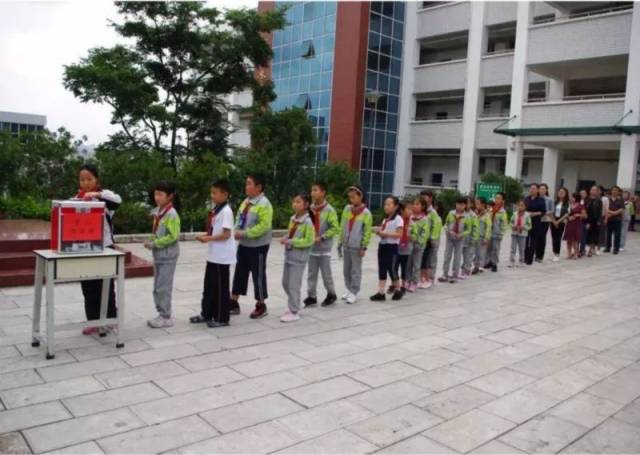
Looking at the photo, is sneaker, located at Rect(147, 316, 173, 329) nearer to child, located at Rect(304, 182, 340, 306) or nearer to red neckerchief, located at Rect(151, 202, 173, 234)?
red neckerchief, located at Rect(151, 202, 173, 234)

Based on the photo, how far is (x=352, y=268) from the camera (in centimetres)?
698

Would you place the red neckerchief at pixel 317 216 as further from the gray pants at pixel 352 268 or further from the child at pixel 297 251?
the gray pants at pixel 352 268

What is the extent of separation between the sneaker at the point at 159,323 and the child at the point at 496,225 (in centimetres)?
635

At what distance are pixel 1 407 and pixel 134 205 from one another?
28.1ft

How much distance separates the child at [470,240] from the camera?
8.95 m

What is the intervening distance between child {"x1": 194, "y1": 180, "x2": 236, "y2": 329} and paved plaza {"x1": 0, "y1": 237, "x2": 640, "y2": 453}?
22cm

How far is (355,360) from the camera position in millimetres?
4801

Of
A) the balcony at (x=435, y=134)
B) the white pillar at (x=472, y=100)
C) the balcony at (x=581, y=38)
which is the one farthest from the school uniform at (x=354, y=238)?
the balcony at (x=435, y=134)

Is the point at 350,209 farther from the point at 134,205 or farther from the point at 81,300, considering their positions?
the point at 134,205

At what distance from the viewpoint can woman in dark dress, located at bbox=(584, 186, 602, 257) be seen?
12.5 meters

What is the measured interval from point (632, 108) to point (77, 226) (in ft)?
69.8

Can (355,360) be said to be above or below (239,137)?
below

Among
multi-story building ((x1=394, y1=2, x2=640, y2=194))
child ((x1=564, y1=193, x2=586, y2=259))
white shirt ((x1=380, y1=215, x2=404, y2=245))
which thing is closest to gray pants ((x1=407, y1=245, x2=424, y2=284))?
white shirt ((x1=380, y1=215, x2=404, y2=245))

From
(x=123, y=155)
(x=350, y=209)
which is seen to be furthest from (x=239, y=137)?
(x=350, y=209)
